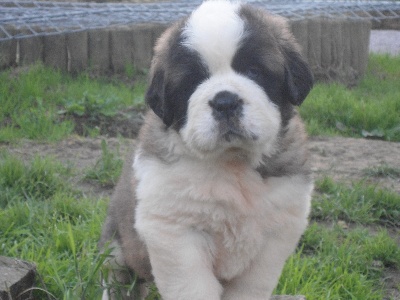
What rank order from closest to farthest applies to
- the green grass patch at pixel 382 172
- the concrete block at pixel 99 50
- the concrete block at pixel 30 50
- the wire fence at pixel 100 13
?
the green grass patch at pixel 382 172
the wire fence at pixel 100 13
the concrete block at pixel 30 50
the concrete block at pixel 99 50

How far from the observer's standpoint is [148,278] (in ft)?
11.4

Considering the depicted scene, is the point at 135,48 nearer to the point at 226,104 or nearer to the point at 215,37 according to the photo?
the point at 215,37

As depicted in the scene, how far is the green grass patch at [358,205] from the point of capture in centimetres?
481

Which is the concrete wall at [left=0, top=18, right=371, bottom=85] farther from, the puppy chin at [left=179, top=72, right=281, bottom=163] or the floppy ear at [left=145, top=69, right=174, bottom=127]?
the puppy chin at [left=179, top=72, right=281, bottom=163]

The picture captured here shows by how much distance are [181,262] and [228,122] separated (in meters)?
0.55

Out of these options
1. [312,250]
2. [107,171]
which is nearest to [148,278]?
[312,250]

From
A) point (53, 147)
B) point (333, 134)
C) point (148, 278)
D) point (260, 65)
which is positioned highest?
point (260, 65)

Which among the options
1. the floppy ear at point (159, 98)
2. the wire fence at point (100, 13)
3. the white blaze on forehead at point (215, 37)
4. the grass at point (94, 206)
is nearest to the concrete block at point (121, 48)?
the wire fence at point (100, 13)

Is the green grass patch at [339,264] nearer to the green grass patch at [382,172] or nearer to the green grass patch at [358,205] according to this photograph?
the green grass patch at [358,205]

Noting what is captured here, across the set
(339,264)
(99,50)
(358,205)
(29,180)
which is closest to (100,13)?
(99,50)

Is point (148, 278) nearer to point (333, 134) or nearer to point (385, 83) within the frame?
point (333, 134)

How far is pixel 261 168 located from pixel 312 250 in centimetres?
141

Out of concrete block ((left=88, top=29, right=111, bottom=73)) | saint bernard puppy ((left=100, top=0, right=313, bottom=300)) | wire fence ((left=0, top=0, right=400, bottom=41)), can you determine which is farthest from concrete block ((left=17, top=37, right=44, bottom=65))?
saint bernard puppy ((left=100, top=0, right=313, bottom=300))

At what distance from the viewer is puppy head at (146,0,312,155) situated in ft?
9.46
